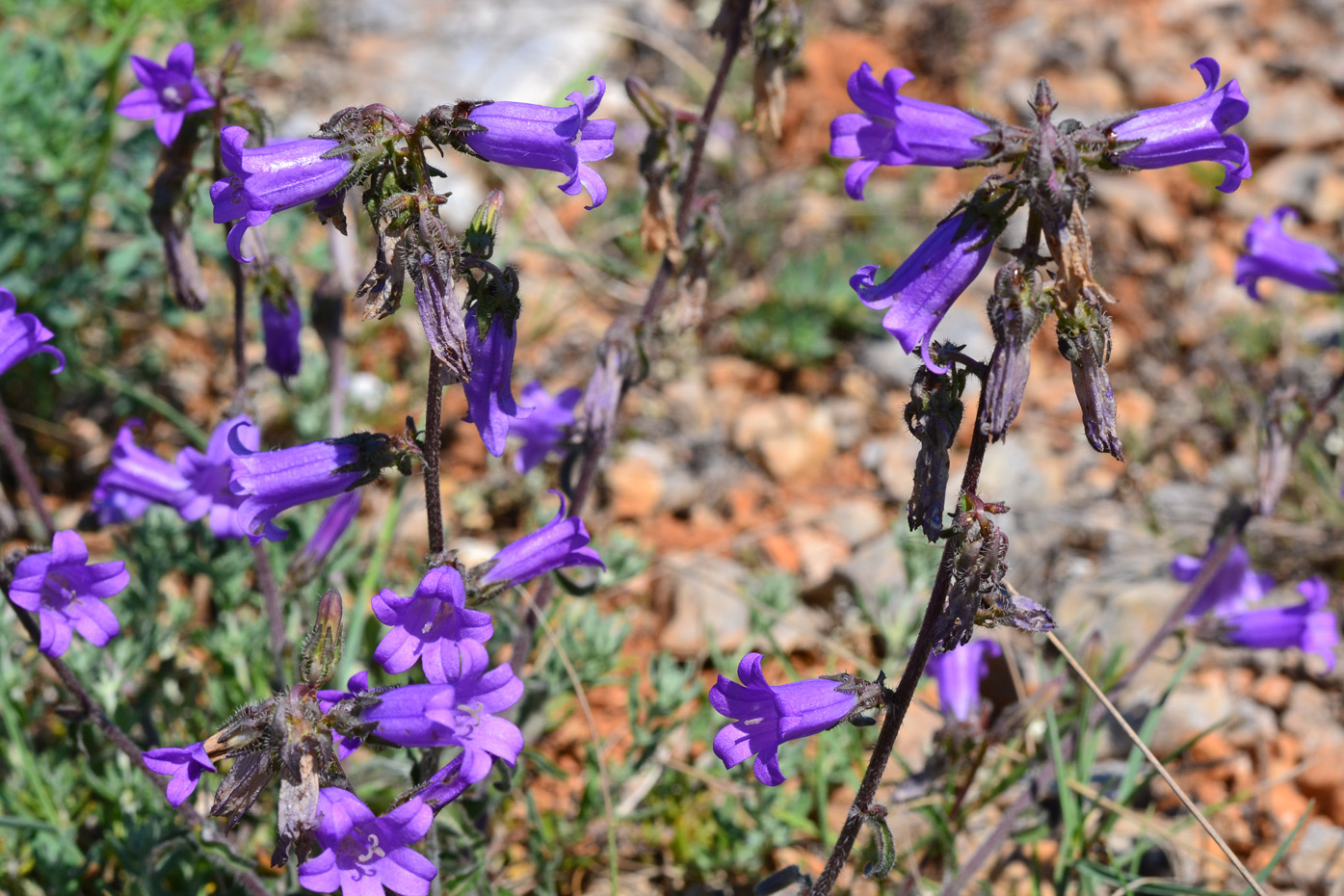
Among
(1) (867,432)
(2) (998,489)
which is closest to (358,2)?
(1) (867,432)

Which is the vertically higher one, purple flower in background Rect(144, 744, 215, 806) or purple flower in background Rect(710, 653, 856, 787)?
purple flower in background Rect(710, 653, 856, 787)

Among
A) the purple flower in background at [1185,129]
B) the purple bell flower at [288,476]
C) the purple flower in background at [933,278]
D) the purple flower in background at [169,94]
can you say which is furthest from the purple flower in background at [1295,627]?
the purple flower in background at [169,94]

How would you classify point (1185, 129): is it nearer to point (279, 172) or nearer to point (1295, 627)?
point (279, 172)

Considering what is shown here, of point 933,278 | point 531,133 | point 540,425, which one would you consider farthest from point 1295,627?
point 531,133

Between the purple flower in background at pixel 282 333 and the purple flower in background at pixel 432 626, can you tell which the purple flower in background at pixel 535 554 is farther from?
the purple flower in background at pixel 282 333

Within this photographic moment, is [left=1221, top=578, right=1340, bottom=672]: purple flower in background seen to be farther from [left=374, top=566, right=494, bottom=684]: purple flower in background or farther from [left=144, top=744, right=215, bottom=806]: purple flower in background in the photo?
[left=144, top=744, right=215, bottom=806]: purple flower in background

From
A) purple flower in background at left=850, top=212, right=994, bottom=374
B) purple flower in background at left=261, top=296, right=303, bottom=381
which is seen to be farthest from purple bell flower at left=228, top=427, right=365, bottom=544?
purple flower in background at left=850, top=212, right=994, bottom=374
